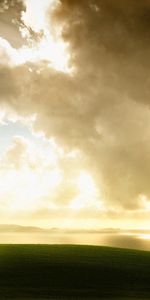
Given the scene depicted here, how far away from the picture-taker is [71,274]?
30.0m

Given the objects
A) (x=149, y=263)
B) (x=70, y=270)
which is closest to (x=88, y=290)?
(x=70, y=270)

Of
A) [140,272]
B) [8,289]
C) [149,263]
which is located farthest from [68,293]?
[149,263]

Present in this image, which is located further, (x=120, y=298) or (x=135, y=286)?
(x=135, y=286)

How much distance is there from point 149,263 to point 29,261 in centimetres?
963

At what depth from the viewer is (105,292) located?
84.3 ft

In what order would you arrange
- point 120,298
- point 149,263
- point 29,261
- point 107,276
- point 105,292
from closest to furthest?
1. point 120,298
2. point 105,292
3. point 107,276
4. point 29,261
5. point 149,263

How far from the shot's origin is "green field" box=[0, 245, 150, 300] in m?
24.8

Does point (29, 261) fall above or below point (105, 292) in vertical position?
above

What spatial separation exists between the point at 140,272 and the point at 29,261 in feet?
26.2

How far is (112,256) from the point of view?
125 feet

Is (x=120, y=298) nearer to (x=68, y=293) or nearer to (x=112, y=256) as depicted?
(x=68, y=293)

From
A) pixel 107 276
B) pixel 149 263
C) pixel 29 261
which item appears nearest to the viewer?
pixel 107 276

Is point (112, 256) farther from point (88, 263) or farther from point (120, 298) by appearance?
point (120, 298)

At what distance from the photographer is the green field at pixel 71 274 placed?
2485cm
